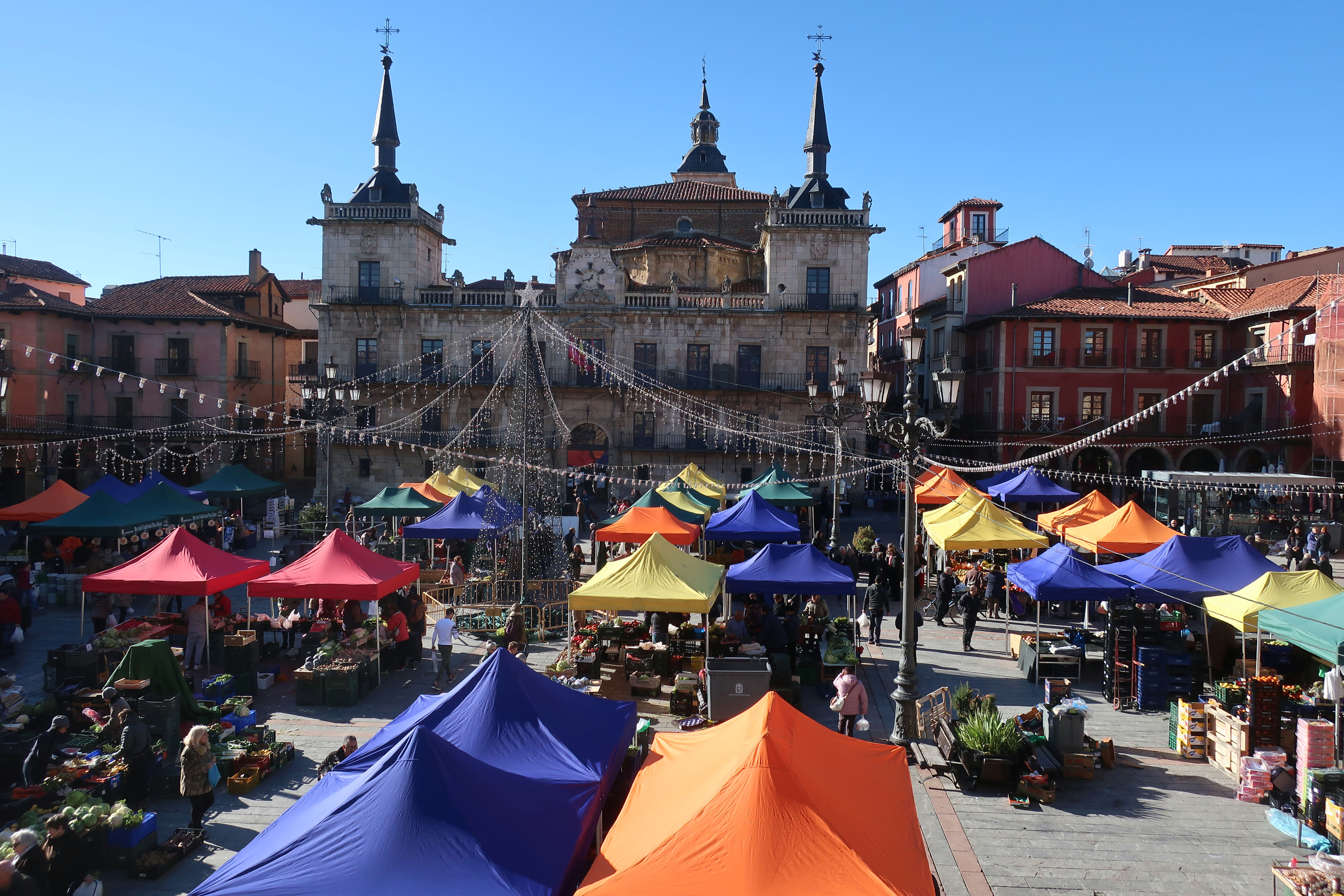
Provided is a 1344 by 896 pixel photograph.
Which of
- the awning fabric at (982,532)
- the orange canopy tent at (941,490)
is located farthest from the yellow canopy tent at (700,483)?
the awning fabric at (982,532)

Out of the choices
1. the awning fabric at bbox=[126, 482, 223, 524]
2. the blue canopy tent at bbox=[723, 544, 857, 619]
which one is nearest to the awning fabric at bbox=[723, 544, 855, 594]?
the blue canopy tent at bbox=[723, 544, 857, 619]

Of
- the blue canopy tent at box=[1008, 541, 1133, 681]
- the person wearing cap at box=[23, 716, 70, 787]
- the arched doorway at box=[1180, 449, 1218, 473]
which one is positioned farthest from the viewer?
the arched doorway at box=[1180, 449, 1218, 473]

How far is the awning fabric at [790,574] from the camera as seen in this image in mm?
13984

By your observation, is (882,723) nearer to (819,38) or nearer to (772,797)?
(772,797)

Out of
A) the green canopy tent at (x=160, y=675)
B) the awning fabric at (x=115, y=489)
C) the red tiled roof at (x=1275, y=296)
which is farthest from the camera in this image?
the red tiled roof at (x=1275, y=296)

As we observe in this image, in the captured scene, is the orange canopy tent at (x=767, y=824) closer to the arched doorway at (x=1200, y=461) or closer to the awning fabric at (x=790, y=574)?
the awning fabric at (x=790, y=574)

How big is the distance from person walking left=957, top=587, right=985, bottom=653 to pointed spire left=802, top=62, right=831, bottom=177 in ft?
91.6

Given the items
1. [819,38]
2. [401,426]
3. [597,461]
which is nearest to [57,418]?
[401,426]

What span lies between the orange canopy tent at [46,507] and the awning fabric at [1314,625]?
2318 cm

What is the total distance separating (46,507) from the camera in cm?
2119

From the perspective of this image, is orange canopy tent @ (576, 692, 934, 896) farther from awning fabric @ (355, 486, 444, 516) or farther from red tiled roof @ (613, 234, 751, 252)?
red tiled roof @ (613, 234, 751, 252)

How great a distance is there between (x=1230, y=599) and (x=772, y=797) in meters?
9.30

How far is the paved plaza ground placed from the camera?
310 inches

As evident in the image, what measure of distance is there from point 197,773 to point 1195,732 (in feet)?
36.9
